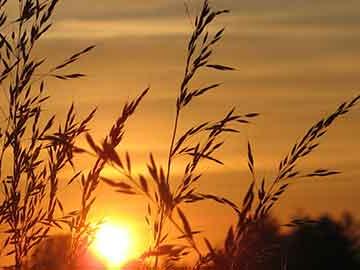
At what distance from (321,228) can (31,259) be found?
1429 mm

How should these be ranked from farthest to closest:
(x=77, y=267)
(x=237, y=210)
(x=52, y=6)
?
1. (x=52, y=6)
2. (x=77, y=267)
3. (x=237, y=210)

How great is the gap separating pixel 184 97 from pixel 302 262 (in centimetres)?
3931

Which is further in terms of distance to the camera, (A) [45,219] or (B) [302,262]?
(B) [302,262]

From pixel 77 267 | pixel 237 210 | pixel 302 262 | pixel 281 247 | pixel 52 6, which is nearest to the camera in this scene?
pixel 237 210

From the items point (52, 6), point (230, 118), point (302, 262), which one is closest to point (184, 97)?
point (230, 118)

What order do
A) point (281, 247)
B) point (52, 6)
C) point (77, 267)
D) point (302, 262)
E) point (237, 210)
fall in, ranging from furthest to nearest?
point (302, 262)
point (52, 6)
point (77, 267)
point (281, 247)
point (237, 210)

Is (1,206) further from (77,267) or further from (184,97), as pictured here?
(184,97)

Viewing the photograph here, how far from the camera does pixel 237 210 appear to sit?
5.10 meters

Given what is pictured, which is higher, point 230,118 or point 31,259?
point 230,118

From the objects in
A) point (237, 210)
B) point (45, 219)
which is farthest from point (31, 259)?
point (237, 210)

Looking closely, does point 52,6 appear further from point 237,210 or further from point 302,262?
point 302,262

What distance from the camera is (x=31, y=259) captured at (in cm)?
644

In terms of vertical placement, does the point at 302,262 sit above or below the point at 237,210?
above

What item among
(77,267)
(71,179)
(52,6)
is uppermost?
(52,6)
